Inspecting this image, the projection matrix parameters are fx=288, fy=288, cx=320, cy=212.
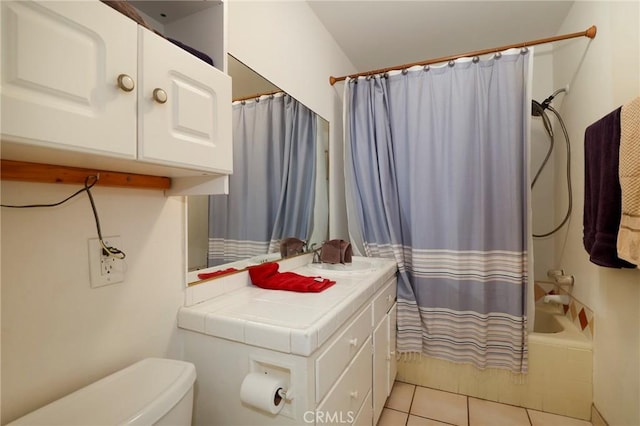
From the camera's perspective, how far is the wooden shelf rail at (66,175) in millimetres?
622

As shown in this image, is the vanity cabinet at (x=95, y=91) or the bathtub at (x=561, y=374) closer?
the vanity cabinet at (x=95, y=91)

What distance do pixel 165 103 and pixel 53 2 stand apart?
23 cm

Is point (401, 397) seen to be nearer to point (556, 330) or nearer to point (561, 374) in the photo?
point (561, 374)

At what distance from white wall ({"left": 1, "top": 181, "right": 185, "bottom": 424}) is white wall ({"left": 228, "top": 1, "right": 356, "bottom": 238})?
0.81m

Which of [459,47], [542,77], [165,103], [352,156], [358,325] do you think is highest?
[459,47]

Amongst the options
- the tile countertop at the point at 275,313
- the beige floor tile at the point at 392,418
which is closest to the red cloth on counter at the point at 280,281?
the tile countertop at the point at 275,313

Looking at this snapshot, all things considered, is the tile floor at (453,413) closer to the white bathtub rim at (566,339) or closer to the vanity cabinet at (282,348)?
the white bathtub rim at (566,339)

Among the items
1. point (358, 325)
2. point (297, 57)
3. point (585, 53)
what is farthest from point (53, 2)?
point (585, 53)

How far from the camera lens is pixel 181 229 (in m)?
1.04

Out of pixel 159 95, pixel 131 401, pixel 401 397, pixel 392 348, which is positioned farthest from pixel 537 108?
pixel 131 401

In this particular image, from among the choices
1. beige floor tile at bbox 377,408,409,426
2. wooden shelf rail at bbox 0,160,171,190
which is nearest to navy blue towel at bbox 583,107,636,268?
beige floor tile at bbox 377,408,409,426

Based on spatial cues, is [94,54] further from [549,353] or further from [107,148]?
[549,353]

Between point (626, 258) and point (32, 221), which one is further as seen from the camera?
point (626, 258)

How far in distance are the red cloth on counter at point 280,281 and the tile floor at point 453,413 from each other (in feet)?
3.21
